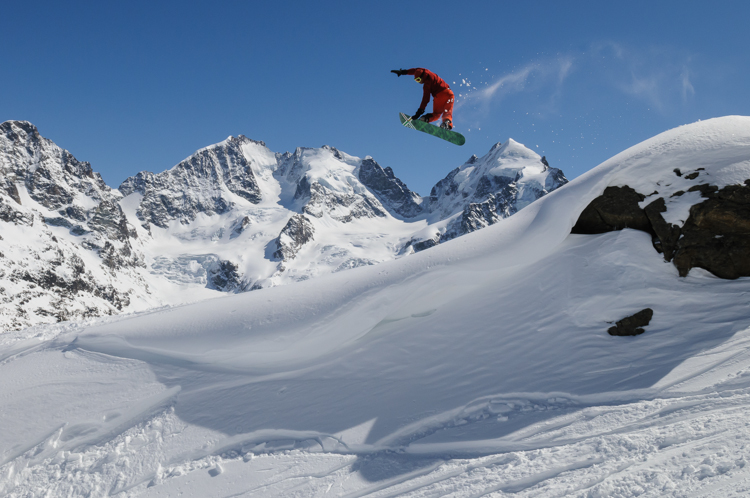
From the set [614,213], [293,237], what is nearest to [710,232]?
[614,213]

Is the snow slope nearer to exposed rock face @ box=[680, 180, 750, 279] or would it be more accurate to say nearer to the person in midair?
exposed rock face @ box=[680, 180, 750, 279]

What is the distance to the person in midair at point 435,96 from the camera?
9.89m

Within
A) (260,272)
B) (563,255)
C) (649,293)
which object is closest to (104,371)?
(563,255)

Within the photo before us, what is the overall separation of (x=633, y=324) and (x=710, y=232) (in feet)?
8.08

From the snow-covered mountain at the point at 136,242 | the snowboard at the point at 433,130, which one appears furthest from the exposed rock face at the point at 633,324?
the snow-covered mountain at the point at 136,242

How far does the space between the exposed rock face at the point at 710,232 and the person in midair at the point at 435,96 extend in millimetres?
5176

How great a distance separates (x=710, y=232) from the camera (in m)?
7.67

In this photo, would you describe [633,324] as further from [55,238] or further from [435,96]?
[55,238]

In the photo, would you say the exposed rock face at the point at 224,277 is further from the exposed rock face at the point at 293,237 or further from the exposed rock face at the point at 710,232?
the exposed rock face at the point at 710,232

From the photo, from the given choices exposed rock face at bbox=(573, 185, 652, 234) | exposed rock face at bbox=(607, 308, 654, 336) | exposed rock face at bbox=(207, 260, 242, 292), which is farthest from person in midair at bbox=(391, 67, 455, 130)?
exposed rock face at bbox=(207, 260, 242, 292)

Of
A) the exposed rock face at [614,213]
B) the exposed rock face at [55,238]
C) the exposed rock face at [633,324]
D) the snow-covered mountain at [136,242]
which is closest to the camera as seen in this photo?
the exposed rock face at [633,324]

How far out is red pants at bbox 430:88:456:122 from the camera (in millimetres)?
10336

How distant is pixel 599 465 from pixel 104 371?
9072 millimetres

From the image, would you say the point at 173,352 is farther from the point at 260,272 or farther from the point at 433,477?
the point at 260,272
